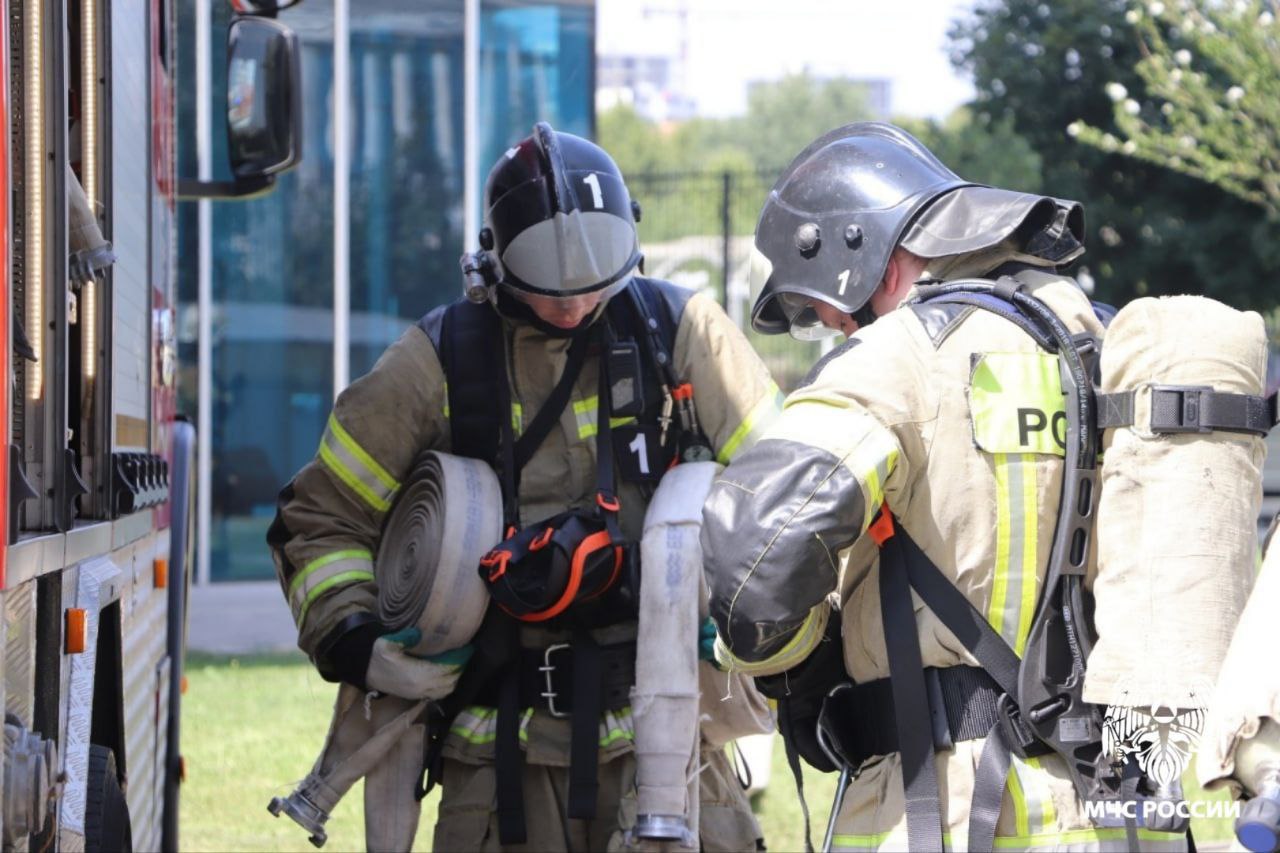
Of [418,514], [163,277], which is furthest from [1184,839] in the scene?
[163,277]

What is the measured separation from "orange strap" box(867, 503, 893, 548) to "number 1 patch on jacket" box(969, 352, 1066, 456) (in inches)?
Answer: 7.4

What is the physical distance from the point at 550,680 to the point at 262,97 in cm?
182

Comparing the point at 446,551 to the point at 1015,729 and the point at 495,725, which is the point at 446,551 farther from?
the point at 1015,729

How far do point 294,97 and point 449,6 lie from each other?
8230 mm

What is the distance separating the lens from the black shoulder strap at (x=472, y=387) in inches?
146

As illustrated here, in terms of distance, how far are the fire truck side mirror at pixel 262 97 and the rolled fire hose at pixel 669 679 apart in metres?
1.71

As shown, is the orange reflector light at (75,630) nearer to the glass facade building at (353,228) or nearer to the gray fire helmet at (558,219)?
the gray fire helmet at (558,219)

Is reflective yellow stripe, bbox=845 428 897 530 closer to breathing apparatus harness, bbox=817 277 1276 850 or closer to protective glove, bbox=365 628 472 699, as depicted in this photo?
breathing apparatus harness, bbox=817 277 1276 850

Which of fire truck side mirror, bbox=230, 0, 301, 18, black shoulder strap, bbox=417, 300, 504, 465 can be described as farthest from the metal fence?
black shoulder strap, bbox=417, 300, 504, 465

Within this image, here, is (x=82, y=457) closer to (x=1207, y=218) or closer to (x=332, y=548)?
(x=332, y=548)

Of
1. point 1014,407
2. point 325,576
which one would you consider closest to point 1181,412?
point 1014,407

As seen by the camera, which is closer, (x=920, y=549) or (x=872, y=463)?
(x=872, y=463)

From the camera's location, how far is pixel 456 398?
12.2ft

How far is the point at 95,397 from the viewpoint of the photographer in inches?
118
